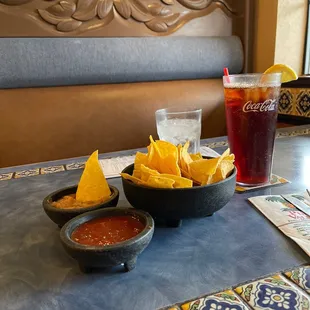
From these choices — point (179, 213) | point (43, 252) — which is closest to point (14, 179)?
point (43, 252)

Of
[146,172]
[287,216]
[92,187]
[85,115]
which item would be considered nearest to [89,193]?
[92,187]

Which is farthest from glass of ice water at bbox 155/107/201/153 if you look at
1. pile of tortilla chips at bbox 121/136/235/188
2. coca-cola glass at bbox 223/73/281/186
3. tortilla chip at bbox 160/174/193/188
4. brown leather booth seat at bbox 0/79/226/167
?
brown leather booth seat at bbox 0/79/226/167

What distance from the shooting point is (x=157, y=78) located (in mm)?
2059

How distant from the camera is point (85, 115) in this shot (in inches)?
73.2

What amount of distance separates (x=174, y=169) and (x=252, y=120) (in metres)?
0.25

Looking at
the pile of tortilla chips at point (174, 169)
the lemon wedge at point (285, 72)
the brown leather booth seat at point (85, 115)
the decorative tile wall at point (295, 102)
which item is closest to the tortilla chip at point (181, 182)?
the pile of tortilla chips at point (174, 169)

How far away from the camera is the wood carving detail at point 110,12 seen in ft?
5.89

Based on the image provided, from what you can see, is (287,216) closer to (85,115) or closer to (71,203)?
(71,203)

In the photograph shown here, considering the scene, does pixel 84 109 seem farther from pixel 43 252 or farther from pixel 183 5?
pixel 43 252

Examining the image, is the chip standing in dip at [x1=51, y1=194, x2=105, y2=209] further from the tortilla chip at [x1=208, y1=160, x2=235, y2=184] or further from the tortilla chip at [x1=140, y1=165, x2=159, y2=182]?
the tortilla chip at [x1=208, y1=160, x2=235, y2=184]

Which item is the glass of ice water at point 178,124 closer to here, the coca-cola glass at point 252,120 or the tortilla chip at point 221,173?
the coca-cola glass at point 252,120

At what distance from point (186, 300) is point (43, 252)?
0.27m

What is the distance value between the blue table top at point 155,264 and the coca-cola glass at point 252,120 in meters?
0.11

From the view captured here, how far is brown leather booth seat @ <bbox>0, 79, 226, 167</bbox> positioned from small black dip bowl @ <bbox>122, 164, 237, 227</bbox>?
1.32 metres
